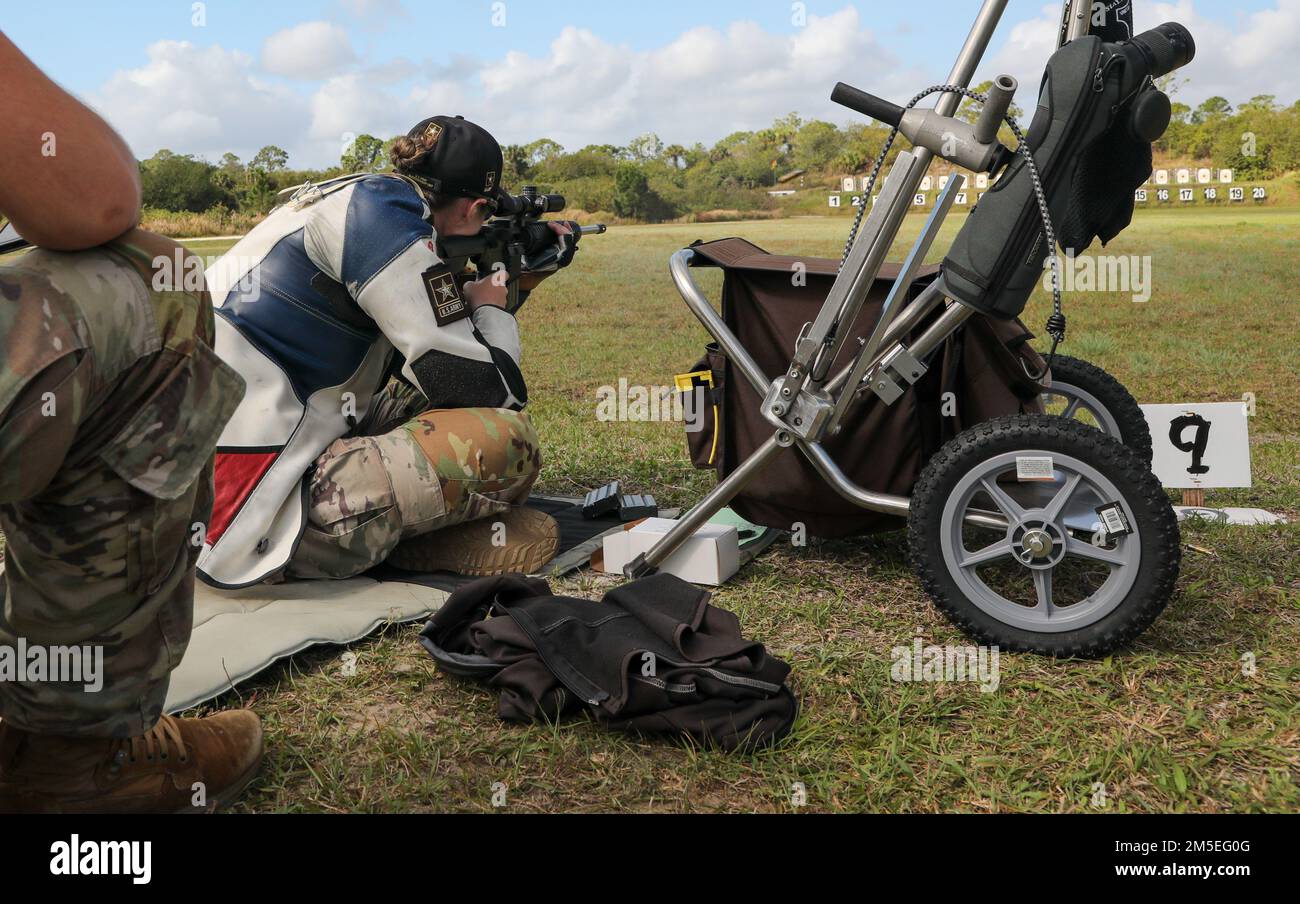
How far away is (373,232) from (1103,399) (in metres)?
2.43

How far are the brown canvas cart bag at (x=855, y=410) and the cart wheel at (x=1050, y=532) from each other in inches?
13.4

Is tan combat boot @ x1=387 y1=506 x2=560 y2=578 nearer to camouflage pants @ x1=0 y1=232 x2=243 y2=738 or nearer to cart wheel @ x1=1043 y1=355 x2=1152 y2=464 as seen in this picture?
camouflage pants @ x1=0 y1=232 x2=243 y2=738

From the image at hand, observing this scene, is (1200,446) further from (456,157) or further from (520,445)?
(456,157)

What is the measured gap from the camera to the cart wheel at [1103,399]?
3500mm

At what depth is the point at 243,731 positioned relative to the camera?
7.14 feet

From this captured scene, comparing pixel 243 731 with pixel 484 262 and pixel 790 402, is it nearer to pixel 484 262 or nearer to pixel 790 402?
pixel 790 402

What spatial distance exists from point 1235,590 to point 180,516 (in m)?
2.86

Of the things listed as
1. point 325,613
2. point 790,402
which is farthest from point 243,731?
point 790,402

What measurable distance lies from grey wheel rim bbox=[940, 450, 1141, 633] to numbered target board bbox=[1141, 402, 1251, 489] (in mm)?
1556

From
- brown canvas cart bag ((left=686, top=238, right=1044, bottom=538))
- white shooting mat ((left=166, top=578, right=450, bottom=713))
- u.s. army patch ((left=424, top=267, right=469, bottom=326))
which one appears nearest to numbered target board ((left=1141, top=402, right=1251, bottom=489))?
brown canvas cart bag ((left=686, top=238, right=1044, bottom=538))

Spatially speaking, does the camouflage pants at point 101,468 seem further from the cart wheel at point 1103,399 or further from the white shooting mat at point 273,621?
the cart wheel at point 1103,399

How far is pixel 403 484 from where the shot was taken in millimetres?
3148

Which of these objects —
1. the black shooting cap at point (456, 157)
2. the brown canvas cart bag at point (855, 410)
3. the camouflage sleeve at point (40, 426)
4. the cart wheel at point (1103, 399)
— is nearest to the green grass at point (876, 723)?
the brown canvas cart bag at point (855, 410)

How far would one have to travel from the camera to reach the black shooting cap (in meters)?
3.38
